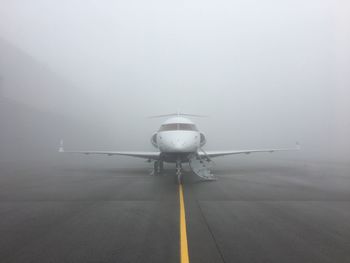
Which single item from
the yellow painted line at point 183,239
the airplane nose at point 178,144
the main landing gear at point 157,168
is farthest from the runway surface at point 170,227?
the main landing gear at point 157,168

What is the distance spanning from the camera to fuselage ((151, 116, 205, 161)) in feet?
34.4

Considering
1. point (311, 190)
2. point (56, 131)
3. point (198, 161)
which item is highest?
point (56, 131)

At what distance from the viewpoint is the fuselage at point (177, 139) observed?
10.5m

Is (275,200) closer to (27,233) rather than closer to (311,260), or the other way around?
(311,260)

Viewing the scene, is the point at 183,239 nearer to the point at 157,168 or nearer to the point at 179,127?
the point at 179,127

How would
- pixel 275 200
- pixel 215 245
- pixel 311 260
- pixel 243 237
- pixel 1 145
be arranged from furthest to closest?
pixel 1 145 < pixel 275 200 < pixel 243 237 < pixel 215 245 < pixel 311 260

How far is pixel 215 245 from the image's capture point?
391 cm

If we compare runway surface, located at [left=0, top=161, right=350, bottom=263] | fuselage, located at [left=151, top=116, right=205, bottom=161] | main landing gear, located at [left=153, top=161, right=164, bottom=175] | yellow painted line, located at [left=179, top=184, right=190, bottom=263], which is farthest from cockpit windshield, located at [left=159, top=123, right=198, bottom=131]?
yellow painted line, located at [left=179, top=184, right=190, bottom=263]

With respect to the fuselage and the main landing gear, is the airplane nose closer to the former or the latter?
the fuselage

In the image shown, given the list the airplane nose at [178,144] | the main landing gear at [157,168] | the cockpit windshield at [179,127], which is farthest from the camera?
the main landing gear at [157,168]

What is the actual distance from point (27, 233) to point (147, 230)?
2.40 meters

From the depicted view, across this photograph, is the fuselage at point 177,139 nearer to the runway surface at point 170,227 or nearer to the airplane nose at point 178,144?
the airplane nose at point 178,144

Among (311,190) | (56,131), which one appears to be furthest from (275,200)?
(56,131)

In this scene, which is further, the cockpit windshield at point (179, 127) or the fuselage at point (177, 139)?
the cockpit windshield at point (179, 127)
